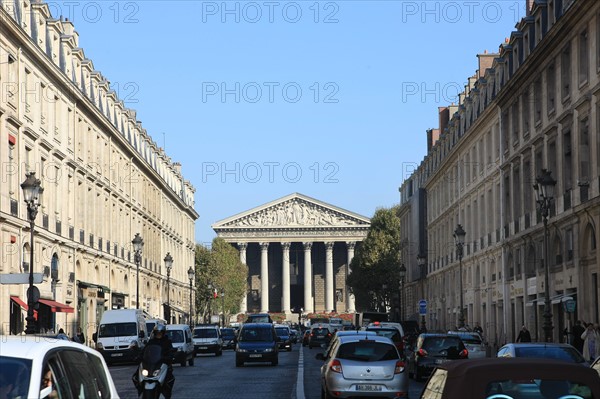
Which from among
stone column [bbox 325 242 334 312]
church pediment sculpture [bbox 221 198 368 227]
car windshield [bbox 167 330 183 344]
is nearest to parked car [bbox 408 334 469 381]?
car windshield [bbox 167 330 183 344]

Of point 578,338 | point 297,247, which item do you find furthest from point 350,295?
point 578,338

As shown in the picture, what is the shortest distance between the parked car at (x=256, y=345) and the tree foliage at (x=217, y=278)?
254 feet

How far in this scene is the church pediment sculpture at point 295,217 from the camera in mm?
170875

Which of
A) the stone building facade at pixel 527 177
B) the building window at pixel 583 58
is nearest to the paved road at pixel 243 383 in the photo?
the stone building facade at pixel 527 177

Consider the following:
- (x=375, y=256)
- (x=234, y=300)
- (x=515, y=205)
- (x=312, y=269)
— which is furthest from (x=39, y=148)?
(x=312, y=269)

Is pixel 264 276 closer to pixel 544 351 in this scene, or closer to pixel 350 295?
pixel 350 295

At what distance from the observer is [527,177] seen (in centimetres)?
5047

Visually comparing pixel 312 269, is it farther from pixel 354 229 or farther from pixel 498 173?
pixel 498 173

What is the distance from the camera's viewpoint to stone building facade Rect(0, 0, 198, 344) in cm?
4445

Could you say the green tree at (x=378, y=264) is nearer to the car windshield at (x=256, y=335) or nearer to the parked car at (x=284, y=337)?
the parked car at (x=284, y=337)

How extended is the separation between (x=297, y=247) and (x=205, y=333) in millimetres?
120930

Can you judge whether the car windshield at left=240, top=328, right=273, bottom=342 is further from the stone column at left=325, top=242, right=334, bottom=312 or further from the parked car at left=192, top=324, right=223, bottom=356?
the stone column at left=325, top=242, right=334, bottom=312

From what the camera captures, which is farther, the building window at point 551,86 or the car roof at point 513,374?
the building window at point 551,86

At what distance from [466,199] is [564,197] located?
27126 mm
